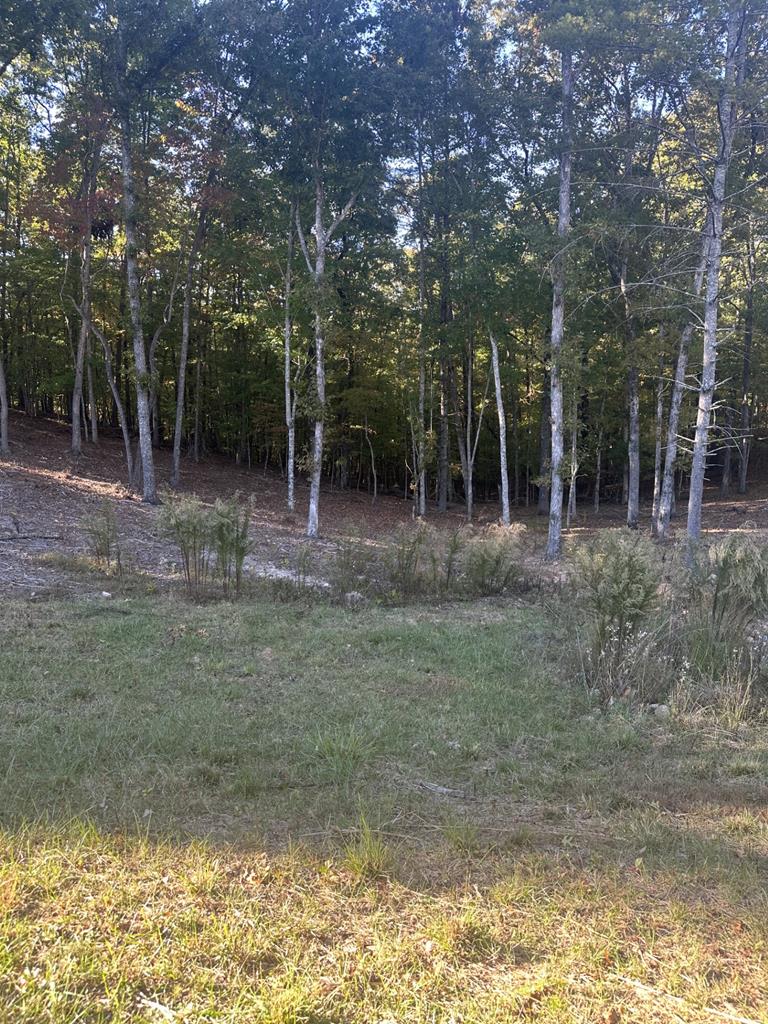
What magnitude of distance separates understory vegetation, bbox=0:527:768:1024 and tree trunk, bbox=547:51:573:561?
26.2 ft

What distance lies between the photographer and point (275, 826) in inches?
119

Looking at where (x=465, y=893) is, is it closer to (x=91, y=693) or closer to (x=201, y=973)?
(x=201, y=973)

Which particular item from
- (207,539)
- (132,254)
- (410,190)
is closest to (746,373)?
(410,190)

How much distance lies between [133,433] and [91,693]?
28885 mm

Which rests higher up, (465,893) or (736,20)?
(736,20)

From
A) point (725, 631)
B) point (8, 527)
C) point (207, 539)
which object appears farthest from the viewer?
point (8, 527)

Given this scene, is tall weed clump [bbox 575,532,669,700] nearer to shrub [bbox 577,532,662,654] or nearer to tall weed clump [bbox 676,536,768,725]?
shrub [bbox 577,532,662,654]

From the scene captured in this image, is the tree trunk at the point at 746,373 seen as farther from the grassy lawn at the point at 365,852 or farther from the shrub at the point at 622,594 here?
the grassy lawn at the point at 365,852

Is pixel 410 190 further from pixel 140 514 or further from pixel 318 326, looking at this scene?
pixel 140 514

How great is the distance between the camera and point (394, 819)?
3.12 m

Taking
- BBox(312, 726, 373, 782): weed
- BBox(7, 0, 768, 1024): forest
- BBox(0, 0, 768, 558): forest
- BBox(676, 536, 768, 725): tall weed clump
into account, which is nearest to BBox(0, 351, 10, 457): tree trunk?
BBox(0, 0, 768, 558): forest

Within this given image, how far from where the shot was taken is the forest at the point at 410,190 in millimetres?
12898

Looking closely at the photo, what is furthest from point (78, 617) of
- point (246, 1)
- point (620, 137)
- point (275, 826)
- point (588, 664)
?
point (620, 137)

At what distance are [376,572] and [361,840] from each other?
22.1 feet
